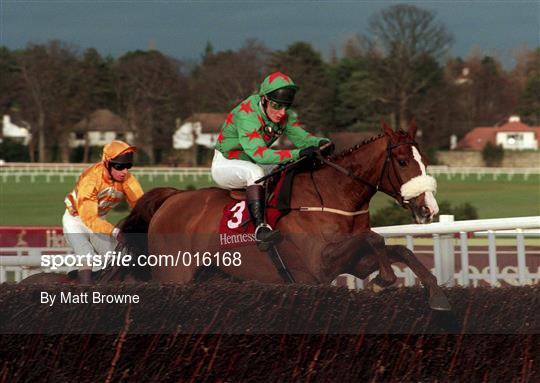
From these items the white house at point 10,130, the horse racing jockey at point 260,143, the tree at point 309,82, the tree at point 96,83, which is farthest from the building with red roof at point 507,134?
the horse racing jockey at point 260,143

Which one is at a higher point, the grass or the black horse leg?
the black horse leg

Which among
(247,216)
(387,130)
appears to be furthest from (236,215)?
(387,130)

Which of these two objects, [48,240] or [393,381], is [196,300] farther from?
[48,240]

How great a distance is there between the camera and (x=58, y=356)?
414 centimetres

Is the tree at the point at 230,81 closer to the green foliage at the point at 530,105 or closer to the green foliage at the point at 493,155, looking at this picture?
the green foliage at the point at 493,155

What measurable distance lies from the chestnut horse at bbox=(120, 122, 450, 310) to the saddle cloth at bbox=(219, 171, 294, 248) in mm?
44

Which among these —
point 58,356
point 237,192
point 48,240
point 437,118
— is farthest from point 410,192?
point 437,118

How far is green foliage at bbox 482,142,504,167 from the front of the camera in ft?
185

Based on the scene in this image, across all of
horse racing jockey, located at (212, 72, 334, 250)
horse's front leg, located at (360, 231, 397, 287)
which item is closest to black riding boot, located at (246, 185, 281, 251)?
horse racing jockey, located at (212, 72, 334, 250)

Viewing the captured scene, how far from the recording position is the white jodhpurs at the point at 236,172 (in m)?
5.67

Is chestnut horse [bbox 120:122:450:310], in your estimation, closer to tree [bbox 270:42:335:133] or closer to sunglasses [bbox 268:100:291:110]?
sunglasses [bbox 268:100:291:110]

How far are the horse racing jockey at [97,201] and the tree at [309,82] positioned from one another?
5539 centimetres

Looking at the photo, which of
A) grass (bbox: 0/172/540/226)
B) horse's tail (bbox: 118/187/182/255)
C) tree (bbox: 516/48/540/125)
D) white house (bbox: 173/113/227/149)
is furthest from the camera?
tree (bbox: 516/48/540/125)

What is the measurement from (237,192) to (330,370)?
1.84m
